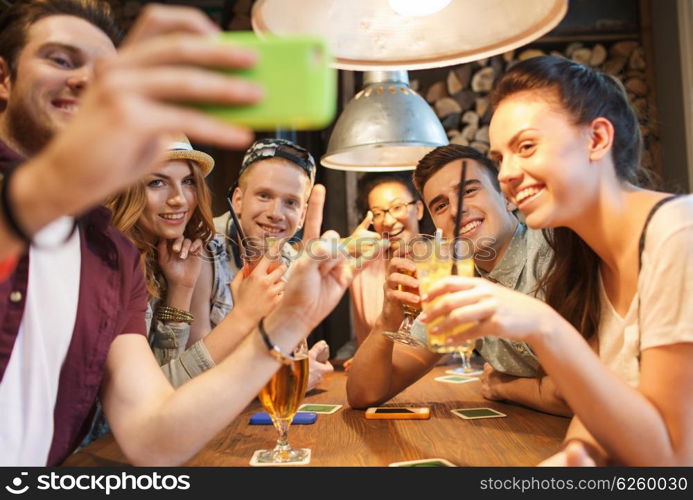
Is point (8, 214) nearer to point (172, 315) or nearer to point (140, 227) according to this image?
point (172, 315)

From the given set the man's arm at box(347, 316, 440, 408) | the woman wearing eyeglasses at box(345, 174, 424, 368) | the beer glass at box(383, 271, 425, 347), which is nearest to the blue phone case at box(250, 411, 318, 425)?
the man's arm at box(347, 316, 440, 408)

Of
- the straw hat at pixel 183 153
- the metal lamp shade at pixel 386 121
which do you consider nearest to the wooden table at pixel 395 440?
the straw hat at pixel 183 153

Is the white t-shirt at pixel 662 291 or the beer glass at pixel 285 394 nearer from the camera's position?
the white t-shirt at pixel 662 291

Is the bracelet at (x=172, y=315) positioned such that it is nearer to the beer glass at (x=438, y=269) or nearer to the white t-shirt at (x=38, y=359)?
the white t-shirt at (x=38, y=359)

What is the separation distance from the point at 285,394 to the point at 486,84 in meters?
4.06

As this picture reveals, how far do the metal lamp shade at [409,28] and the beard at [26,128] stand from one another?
0.52 metres

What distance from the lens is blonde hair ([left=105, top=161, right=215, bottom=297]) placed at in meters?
2.21

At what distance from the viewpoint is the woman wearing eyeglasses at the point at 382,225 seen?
3.95 metres

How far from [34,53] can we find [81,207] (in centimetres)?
74

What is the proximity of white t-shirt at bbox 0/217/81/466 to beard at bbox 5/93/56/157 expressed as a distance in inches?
7.3

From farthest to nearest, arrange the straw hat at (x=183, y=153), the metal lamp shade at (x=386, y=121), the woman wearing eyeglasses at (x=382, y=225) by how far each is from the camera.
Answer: the woman wearing eyeglasses at (x=382, y=225)
the metal lamp shade at (x=386, y=121)
the straw hat at (x=183, y=153)

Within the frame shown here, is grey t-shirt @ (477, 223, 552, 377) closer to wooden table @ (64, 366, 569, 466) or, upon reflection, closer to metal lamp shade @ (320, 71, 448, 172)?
wooden table @ (64, 366, 569, 466)

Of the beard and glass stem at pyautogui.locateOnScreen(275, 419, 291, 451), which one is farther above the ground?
the beard
